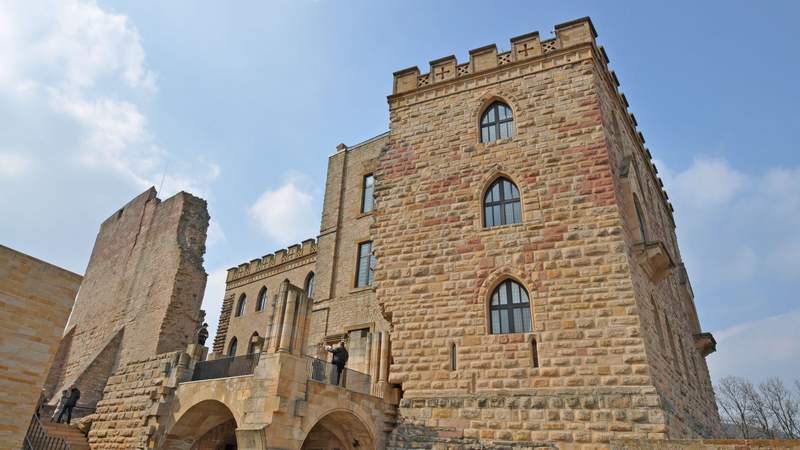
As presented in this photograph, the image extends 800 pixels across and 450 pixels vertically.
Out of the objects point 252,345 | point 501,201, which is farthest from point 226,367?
point 252,345

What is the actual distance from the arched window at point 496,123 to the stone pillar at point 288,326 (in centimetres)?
641

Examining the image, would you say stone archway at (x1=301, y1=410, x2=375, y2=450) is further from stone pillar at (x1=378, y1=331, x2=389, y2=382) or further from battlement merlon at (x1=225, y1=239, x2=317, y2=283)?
battlement merlon at (x1=225, y1=239, x2=317, y2=283)

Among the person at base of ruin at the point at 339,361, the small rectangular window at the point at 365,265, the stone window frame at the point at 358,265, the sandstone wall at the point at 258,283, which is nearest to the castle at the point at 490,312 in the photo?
the person at base of ruin at the point at 339,361

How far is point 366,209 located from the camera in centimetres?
1980

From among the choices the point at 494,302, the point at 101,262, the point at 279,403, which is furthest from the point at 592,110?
the point at 101,262

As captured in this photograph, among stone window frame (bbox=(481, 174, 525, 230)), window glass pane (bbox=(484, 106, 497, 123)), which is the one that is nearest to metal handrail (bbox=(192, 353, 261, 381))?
stone window frame (bbox=(481, 174, 525, 230))

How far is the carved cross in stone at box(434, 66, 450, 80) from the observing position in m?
14.1

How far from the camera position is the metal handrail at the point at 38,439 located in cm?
1095

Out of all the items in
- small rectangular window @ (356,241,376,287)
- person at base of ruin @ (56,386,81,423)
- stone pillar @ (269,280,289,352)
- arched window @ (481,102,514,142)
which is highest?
arched window @ (481,102,514,142)

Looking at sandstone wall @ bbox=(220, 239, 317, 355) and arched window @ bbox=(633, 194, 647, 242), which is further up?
sandstone wall @ bbox=(220, 239, 317, 355)

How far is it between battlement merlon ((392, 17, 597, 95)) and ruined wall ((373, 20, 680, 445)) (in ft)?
0.15

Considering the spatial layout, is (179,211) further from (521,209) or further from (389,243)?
(521,209)

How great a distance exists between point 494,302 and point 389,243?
3.17 metres

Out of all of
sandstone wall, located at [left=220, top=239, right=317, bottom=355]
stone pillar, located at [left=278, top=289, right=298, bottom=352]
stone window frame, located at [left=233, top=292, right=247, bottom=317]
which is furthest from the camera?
stone window frame, located at [left=233, top=292, right=247, bottom=317]
